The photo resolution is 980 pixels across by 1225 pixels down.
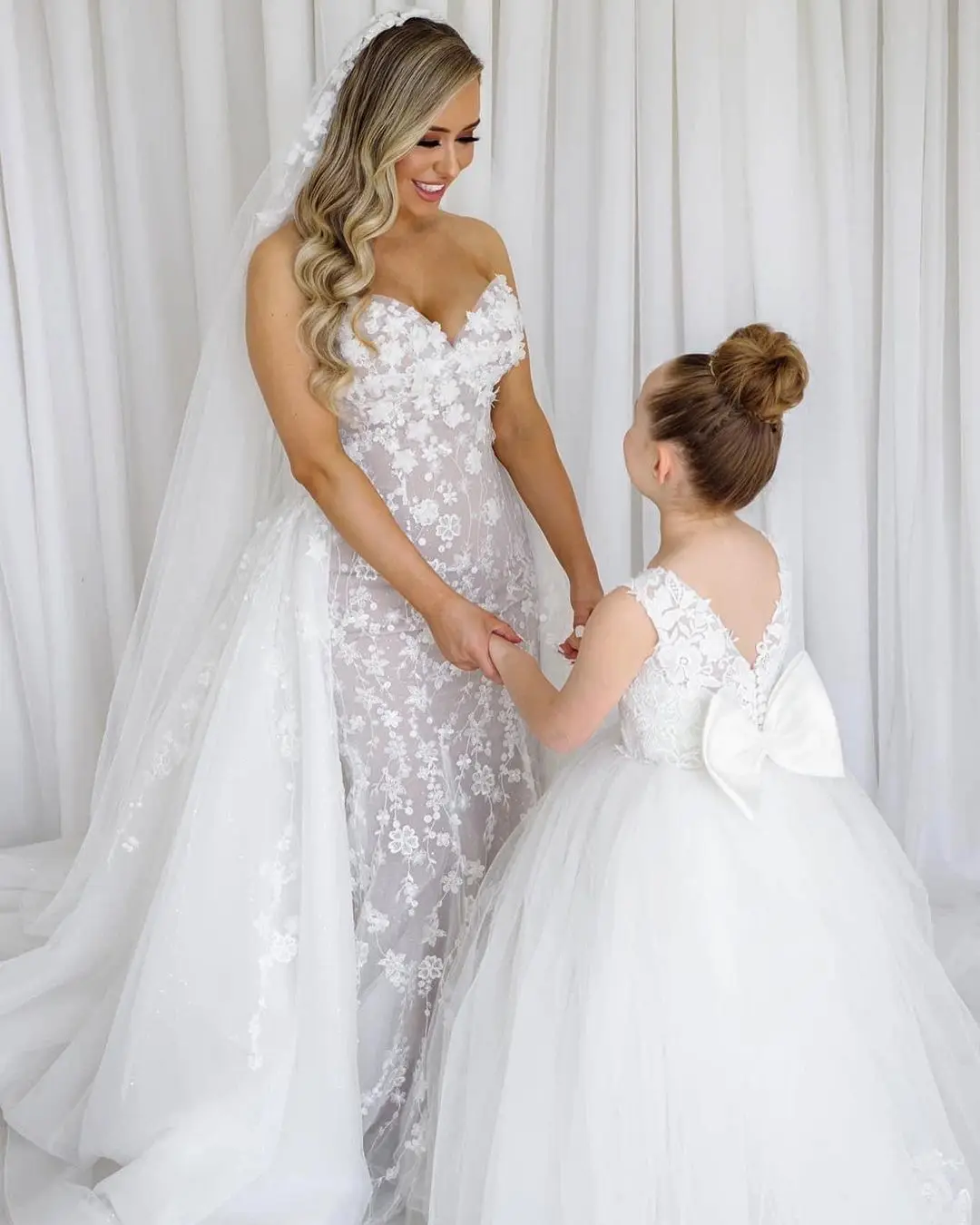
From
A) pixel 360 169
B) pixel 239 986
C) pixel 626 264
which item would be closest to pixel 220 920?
pixel 239 986

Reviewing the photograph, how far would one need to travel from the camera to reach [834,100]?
259 centimetres

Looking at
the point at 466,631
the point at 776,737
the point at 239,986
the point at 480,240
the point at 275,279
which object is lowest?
the point at 239,986

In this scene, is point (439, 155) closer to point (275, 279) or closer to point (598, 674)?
point (275, 279)

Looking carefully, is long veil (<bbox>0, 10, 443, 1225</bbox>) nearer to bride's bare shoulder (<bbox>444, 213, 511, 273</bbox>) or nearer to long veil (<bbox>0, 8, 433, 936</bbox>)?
long veil (<bbox>0, 8, 433, 936</bbox>)

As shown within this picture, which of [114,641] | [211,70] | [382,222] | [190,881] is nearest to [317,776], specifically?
[190,881]

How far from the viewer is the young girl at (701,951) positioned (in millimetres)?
1575

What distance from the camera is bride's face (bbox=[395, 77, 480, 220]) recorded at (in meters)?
1.92

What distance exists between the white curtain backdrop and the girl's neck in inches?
32.3

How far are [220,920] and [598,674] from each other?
2.28ft

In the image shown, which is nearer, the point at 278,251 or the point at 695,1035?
the point at 695,1035

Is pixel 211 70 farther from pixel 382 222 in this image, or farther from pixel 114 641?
pixel 114 641

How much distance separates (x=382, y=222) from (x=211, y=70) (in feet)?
3.18

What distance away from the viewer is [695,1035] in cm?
160

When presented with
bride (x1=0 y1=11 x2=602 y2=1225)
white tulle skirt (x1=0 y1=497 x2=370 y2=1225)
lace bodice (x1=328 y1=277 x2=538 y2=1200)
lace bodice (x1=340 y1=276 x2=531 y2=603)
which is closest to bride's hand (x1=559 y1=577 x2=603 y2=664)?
bride (x1=0 y1=11 x2=602 y2=1225)
